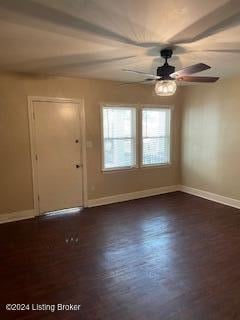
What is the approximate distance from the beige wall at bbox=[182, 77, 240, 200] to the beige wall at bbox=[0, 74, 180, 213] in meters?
0.79

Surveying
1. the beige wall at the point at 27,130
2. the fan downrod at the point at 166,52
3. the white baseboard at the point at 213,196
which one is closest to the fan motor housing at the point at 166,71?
the fan downrod at the point at 166,52

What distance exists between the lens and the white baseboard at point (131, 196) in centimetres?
526

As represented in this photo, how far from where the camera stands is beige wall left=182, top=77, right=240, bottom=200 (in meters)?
4.97

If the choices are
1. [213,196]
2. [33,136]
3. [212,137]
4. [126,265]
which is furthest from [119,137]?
[126,265]

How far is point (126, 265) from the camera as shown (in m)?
2.94

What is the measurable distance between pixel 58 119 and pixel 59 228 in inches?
78.9

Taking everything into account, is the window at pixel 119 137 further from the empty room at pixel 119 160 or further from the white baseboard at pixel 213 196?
the white baseboard at pixel 213 196

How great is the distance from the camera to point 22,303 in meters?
2.33

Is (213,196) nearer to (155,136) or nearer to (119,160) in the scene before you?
(155,136)

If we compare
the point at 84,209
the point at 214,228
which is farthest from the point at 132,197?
the point at 214,228

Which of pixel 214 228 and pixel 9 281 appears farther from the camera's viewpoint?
pixel 214 228

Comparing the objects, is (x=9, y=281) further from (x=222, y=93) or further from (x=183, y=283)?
(x=222, y=93)

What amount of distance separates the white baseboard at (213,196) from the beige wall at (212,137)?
3.5 inches

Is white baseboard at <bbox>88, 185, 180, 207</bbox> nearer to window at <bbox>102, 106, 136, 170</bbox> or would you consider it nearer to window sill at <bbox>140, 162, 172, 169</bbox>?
window sill at <bbox>140, 162, 172, 169</bbox>
